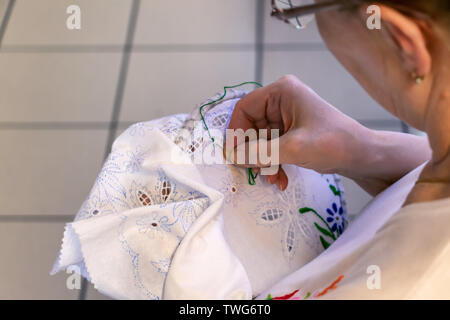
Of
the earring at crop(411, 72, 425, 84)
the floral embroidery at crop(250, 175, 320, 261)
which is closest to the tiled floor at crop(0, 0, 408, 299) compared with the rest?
the floral embroidery at crop(250, 175, 320, 261)

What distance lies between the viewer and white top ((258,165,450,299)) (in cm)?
66

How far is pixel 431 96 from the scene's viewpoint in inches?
23.2

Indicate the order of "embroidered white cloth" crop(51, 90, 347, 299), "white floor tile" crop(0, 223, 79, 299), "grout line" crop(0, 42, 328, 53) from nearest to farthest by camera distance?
"embroidered white cloth" crop(51, 90, 347, 299) < "white floor tile" crop(0, 223, 79, 299) < "grout line" crop(0, 42, 328, 53)

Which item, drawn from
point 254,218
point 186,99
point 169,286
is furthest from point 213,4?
point 169,286

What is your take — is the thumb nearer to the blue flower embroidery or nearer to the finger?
the finger

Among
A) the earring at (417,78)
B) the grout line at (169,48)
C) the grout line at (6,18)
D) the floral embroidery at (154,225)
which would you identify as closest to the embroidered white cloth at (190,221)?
the floral embroidery at (154,225)

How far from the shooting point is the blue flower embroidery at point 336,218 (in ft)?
3.22

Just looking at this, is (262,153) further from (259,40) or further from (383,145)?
(259,40)

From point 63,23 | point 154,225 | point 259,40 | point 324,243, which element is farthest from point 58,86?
point 324,243

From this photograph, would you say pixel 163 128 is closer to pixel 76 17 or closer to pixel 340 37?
pixel 340 37

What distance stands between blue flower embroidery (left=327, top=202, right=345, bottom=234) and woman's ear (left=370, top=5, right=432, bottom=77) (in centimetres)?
46

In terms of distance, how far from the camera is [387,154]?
92cm

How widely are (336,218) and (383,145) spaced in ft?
0.53

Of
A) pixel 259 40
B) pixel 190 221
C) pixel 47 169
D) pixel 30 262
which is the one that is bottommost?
pixel 30 262
